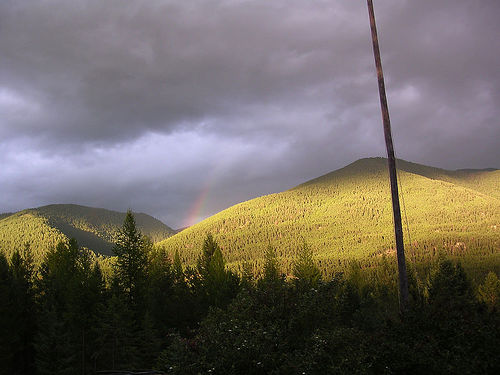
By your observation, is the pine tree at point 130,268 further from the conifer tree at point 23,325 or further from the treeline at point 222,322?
the conifer tree at point 23,325

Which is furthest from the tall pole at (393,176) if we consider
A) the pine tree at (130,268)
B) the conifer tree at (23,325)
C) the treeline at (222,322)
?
the conifer tree at (23,325)

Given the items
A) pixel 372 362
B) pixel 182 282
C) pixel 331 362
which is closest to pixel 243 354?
pixel 331 362

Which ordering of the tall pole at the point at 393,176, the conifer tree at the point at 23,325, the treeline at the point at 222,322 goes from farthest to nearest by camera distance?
1. the conifer tree at the point at 23,325
2. the tall pole at the point at 393,176
3. the treeline at the point at 222,322

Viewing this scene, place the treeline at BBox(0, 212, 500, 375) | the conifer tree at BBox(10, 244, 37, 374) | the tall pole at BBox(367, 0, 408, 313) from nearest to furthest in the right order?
the treeline at BBox(0, 212, 500, 375), the tall pole at BBox(367, 0, 408, 313), the conifer tree at BBox(10, 244, 37, 374)

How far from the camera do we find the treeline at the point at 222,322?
32.6 ft

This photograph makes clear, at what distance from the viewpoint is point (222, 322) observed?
39.8 feet

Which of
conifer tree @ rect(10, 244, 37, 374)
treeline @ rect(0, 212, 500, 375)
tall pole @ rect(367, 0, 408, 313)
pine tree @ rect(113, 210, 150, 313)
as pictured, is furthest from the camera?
pine tree @ rect(113, 210, 150, 313)

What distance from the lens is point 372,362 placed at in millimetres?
9898

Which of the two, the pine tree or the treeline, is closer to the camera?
the treeline

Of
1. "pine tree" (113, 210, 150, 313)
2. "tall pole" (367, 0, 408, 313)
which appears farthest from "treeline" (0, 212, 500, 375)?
→ "tall pole" (367, 0, 408, 313)

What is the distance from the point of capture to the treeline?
9.94m

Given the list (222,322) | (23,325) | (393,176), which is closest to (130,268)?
(23,325)

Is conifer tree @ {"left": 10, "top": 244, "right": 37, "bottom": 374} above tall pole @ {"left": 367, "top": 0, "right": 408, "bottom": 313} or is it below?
below

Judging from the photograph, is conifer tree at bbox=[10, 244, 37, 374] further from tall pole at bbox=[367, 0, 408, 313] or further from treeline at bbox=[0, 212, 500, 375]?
tall pole at bbox=[367, 0, 408, 313]
